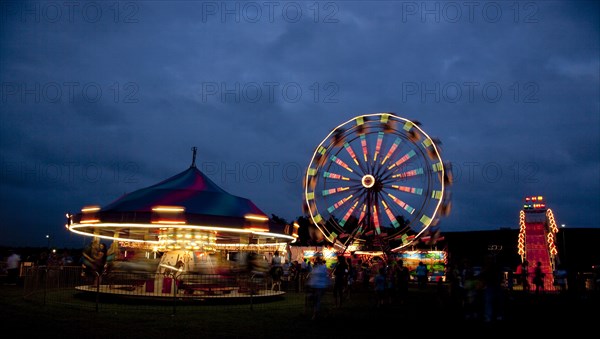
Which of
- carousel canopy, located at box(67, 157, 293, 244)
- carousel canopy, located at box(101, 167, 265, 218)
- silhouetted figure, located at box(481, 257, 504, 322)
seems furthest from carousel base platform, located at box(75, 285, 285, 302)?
silhouetted figure, located at box(481, 257, 504, 322)

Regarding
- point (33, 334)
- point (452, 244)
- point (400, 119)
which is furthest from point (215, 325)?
point (452, 244)

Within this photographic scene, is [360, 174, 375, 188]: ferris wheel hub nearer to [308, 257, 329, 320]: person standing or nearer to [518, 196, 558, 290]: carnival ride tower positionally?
[518, 196, 558, 290]: carnival ride tower

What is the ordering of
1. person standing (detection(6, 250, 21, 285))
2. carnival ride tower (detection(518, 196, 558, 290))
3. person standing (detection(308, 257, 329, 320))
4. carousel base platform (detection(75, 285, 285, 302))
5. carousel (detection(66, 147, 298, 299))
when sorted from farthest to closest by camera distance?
carnival ride tower (detection(518, 196, 558, 290)), person standing (detection(6, 250, 21, 285)), carousel (detection(66, 147, 298, 299)), carousel base platform (detection(75, 285, 285, 302)), person standing (detection(308, 257, 329, 320))

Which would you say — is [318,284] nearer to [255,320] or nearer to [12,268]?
[255,320]

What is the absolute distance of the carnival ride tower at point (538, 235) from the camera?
25547 mm

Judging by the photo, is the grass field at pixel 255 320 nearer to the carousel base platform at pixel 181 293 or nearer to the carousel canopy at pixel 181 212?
the carousel base platform at pixel 181 293

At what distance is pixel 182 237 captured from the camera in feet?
55.2

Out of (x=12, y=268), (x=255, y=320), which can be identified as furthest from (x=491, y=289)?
(x=12, y=268)

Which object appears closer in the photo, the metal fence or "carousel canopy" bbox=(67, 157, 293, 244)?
the metal fence

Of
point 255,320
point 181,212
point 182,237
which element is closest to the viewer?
point 255,320

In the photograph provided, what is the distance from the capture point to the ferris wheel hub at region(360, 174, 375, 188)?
96.0ft

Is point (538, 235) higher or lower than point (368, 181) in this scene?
lower

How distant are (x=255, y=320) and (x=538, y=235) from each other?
65.5 ft

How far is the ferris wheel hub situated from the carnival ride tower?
7.96 meters
